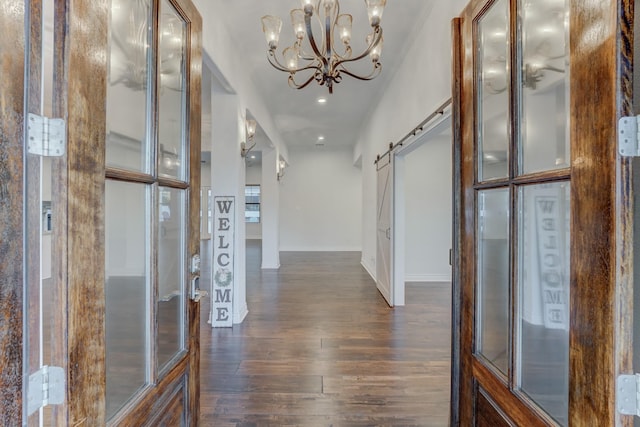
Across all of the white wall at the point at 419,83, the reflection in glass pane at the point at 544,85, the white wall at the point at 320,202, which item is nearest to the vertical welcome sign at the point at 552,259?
the reflection in glass pane at the point at 544,85

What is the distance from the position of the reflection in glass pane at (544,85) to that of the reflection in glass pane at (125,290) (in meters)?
1.39

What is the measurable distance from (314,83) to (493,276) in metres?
4.01

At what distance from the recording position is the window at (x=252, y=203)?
1284cm

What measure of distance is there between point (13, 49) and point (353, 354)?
3019mm

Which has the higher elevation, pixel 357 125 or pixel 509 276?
pixel 357 125

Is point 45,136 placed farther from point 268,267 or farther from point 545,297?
point 268,267

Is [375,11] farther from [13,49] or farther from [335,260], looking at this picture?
[335,260]

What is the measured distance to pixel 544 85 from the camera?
1056 mm

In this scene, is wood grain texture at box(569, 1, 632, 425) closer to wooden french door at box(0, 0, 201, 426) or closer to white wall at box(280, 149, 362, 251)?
wooden french door at box(0, 0, 201, 426)

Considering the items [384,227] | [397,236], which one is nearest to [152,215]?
[397,236]

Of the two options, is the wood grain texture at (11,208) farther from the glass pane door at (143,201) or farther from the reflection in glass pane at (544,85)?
the reflection in glass pane at (544,85)

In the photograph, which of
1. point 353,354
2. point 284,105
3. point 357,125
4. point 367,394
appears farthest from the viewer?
point 357,125

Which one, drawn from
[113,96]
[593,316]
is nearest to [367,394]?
[593,316]

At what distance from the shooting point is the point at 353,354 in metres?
2.98
